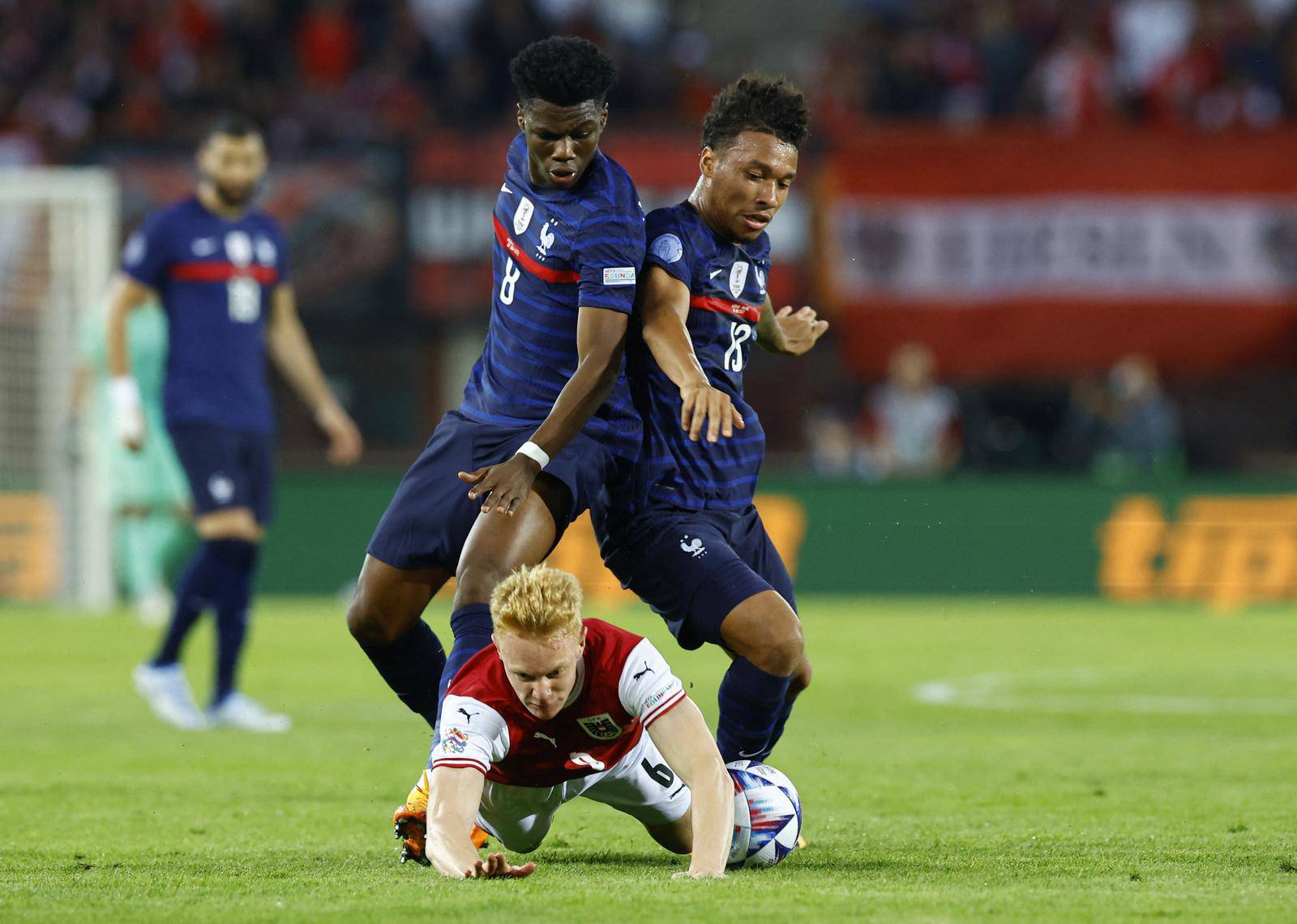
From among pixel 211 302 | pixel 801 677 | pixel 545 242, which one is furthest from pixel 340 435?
pixel 801 677

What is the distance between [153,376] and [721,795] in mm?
9872

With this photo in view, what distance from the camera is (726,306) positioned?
18.9 feet

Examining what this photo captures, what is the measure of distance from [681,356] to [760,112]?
0.74m

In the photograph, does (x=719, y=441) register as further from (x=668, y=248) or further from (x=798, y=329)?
(x=798, y=329)

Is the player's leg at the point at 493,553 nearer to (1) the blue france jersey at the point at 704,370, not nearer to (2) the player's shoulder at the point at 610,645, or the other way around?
(1) the blue france jersey at the point at 704,370

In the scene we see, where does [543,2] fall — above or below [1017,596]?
above

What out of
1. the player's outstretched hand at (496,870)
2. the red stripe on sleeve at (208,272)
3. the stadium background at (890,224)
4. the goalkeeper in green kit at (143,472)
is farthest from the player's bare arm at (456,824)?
the stadium background at (890,224)

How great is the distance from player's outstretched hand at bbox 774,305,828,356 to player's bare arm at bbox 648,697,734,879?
1.82 metres

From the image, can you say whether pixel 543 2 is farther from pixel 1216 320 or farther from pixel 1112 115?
pixel 1216 320

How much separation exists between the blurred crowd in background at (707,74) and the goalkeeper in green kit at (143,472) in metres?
3.13

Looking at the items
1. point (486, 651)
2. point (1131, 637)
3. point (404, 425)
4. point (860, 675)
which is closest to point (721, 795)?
point (486, 651)

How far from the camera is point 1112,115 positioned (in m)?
18.4

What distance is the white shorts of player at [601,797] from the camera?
5.13 metres

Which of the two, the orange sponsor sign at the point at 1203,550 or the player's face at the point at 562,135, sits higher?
the player's face at the point at 562,135
